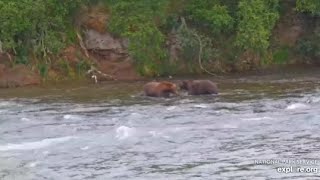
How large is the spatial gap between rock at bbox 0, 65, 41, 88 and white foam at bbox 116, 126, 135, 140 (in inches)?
552

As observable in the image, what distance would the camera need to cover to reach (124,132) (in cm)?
1938

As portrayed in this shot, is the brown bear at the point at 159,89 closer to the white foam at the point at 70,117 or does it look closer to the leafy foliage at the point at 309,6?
the white foam at the point at 70,117

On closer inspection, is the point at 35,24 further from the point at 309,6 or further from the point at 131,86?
the point at 309,6

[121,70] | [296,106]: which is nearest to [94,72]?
[121,70]

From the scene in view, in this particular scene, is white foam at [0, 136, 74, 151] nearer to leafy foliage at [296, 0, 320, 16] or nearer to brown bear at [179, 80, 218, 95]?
brown bear at [179, 80, 218, 95]

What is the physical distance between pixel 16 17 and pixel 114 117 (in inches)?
515

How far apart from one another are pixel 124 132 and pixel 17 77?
15334 mm

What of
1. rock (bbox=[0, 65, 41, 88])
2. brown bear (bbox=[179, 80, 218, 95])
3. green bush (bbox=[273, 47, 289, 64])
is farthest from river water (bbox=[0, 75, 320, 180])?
green bush (bbox=[273, 47, 289, 64])

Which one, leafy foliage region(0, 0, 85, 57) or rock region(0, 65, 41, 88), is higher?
leafy foliage region(0, 0, 85, 57)

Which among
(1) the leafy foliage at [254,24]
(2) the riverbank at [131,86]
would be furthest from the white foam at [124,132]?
(1) the leafy foliage at [254,24]

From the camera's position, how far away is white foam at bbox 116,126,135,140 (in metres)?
18.9

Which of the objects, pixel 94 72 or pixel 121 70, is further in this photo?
pixel 121 70

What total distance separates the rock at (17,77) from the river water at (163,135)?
13.8 ft

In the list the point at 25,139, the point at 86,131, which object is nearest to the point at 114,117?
the point at 86,131
